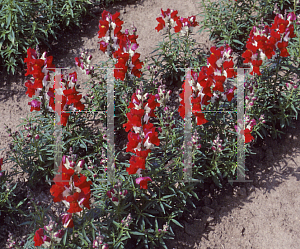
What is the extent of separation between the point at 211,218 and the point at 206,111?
54.2 inches

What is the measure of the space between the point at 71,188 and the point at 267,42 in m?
2.99

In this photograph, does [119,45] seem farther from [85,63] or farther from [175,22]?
[175,22]

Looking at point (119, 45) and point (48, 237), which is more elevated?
point (119, 45)

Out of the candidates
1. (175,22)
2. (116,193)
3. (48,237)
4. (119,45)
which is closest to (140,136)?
(116,193)

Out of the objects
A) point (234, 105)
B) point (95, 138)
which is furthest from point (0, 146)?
point (234, 105)

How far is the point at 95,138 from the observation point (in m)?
5.14

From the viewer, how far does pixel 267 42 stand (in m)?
4.49

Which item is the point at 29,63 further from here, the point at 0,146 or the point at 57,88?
the point at 0,146

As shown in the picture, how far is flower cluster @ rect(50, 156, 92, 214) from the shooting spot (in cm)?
318

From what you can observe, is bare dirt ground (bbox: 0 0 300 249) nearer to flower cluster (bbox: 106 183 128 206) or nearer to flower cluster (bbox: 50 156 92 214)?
flower cluster (bbox: 106 183 128 206)

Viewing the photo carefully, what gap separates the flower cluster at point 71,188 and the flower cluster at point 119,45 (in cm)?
183

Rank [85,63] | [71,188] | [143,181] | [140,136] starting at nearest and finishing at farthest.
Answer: [71,188], [140,136], [143,181], [85,63]

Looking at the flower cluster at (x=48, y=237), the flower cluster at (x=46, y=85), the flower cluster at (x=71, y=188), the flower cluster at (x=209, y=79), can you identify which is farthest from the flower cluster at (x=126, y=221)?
the flower cluster at (x=46, y=85)

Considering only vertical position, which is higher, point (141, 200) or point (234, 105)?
point (234, 105)
